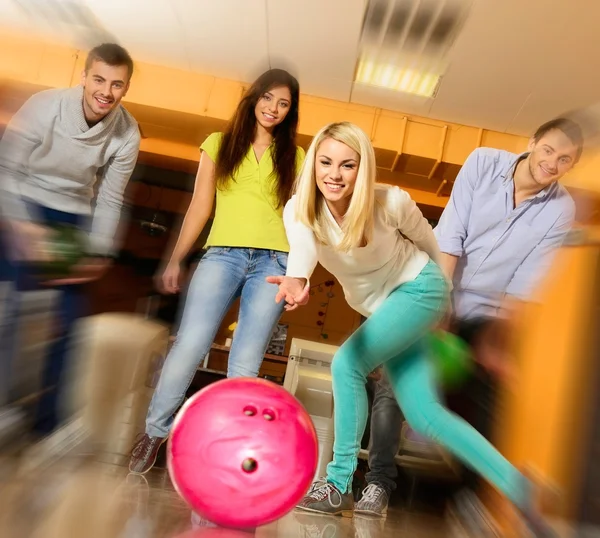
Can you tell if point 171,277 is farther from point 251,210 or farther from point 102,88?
point 102,88

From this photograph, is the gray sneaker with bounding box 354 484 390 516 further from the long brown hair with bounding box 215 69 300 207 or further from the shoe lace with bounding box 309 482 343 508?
the long brown hair with bounding box 215 69 300 207

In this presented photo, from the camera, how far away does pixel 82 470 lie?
1507 millimetres

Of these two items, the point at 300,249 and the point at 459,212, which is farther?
the point at 459,212

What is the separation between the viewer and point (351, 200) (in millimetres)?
1306

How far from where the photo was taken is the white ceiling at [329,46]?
1891mm

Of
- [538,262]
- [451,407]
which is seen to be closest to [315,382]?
[451,407]

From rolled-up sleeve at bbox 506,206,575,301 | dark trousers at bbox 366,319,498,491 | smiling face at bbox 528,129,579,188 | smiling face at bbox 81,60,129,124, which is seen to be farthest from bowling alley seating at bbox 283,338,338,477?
smiling face at bbox 81,60,129,124

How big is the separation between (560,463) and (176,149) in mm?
1463

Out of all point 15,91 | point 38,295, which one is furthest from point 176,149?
point 38,295

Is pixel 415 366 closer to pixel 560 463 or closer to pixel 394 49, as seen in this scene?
pixel 560 463

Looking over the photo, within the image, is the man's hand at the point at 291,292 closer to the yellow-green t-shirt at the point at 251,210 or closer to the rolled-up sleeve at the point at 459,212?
the yellow-green t-shirt at the point at 251,210

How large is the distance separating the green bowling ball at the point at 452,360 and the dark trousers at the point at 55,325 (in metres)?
1.12

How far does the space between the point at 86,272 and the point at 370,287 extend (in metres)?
0.95

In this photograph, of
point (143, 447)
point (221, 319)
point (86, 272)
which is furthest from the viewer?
point (86, 272)
